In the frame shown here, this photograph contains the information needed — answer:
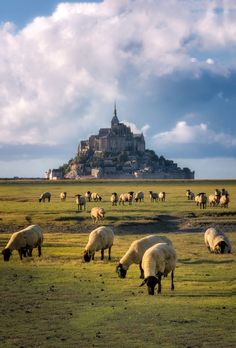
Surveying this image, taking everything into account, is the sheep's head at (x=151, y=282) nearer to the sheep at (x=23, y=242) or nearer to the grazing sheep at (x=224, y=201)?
the sheep at (x=23, y=242)

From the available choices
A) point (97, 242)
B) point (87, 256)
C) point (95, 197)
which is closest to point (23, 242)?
point (87, 256)

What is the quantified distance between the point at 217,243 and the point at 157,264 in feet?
26.5

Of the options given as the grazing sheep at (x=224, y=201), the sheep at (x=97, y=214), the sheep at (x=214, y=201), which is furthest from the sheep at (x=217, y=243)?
the sheep at (x=214, y=201)

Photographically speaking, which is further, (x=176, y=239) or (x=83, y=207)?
(x=83, y=207)

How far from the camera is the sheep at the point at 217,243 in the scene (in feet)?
72.2

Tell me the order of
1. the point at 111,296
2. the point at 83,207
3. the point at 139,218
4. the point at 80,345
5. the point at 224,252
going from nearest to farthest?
the point at 80,345 → the point at 111,296 → the point at 224,252 → the point at 139,218 → the point at 83,207

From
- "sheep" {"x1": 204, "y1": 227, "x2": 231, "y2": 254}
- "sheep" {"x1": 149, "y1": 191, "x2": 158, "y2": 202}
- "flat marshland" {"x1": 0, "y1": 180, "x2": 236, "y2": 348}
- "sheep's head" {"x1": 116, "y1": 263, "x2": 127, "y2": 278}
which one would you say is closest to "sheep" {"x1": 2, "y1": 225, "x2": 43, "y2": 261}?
"flat marshland" {"x1": 0, "y1": 180, "x2": 236, "y2": 348}

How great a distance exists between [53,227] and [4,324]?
77.1 feet

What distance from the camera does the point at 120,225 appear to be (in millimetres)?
34969

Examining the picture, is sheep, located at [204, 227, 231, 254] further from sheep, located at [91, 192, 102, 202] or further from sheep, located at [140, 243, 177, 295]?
sheep, located at [91, 192, 102, 202]

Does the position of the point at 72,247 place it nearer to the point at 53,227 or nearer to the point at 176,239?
the point at 176,239

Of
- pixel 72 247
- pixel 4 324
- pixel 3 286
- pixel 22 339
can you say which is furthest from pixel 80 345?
pixel 72 247

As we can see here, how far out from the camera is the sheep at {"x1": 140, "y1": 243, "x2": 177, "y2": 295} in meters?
14.1

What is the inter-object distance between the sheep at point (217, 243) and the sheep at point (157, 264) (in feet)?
24.1
